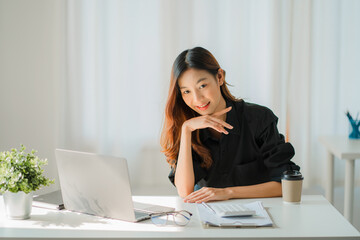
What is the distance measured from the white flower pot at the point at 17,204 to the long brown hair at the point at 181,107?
77 cm

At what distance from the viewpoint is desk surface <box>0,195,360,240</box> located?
1380 mm

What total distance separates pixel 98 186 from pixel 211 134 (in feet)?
2.62

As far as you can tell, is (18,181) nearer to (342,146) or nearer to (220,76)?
(220,76)

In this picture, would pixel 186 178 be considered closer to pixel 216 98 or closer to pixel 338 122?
pixel 216 98

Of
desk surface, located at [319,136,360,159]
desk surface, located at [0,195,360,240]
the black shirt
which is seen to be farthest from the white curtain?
desk surface, located at [0,195,360,240]

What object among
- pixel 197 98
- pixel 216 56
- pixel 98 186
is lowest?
pixel 98 186

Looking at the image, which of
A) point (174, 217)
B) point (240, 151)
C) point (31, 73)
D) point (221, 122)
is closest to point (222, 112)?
point (221, 122)

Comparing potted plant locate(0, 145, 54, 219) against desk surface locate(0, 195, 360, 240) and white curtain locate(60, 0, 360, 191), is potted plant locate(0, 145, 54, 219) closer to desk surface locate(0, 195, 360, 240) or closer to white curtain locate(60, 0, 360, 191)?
desk surface locate(0, 195, 360, 240)

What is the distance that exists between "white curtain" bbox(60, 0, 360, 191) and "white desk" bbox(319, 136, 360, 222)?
65 centimetres

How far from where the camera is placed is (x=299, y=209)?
1.66 m

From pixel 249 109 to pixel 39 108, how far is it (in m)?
2.35

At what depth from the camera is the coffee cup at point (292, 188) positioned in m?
1.72

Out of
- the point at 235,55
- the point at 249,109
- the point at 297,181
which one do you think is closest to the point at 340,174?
the point at 235,55

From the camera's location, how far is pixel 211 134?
7.28ft
